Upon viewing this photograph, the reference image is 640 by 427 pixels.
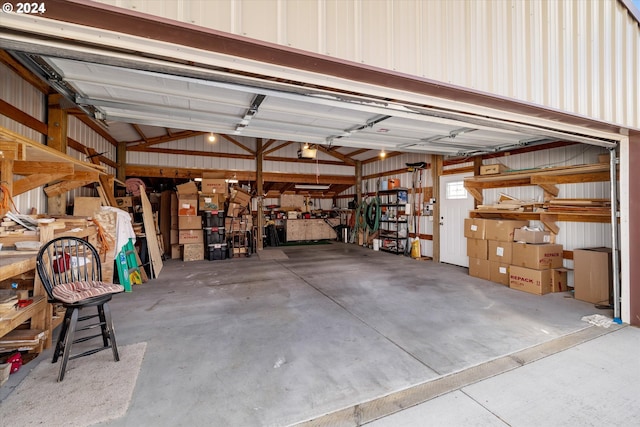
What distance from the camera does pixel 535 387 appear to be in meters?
2.03

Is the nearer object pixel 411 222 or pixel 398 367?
pixel 398 367

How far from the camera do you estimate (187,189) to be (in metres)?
7.07

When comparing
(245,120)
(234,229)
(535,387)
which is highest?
(245,120)

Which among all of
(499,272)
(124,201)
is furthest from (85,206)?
(499,272)

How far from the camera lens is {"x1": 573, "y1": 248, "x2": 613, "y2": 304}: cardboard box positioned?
3695 mm

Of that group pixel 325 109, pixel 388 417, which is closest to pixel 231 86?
pixel 325 109

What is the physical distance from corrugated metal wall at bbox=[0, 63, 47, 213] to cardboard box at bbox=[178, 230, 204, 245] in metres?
3.28

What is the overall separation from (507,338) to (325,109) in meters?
3.14

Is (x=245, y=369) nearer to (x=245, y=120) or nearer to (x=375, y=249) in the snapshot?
(x=245, y=120)

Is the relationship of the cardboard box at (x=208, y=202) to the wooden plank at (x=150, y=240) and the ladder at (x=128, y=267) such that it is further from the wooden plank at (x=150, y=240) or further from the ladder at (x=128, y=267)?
the ladder at (x=128, y=267)

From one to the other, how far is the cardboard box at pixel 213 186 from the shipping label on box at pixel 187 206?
0.37m

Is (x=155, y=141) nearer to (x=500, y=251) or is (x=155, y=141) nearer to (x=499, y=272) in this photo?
(x=500, y=251)

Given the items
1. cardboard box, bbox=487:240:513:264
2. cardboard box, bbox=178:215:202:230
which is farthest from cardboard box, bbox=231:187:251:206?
cardboard box, bbox=487:240:513:264

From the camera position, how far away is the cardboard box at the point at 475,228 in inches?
202
